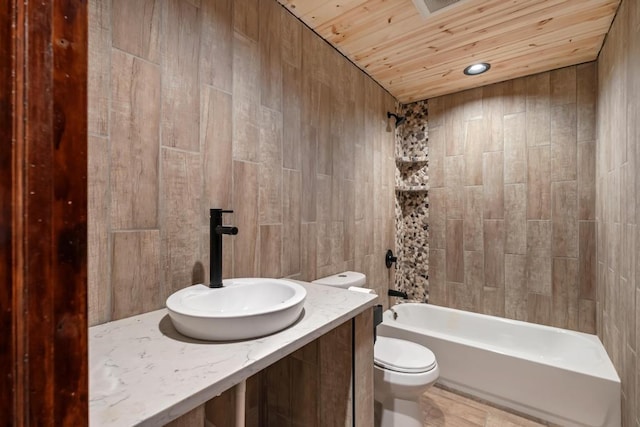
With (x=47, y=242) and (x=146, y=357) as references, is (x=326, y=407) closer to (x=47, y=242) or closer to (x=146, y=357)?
(x=146, y=357)

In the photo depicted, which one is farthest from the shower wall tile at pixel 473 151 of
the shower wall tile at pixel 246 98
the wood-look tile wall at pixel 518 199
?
the shower wall tile at pixel 246 98

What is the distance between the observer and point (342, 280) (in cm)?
196

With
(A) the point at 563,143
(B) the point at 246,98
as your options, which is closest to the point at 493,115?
(A) the point at 563,143

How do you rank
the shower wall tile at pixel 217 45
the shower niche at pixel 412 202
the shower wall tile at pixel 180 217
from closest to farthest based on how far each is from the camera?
the shower wall tile at pixel 180 217
the shower wall tile at pixel 217 45
the shower niche at pixel 412 202

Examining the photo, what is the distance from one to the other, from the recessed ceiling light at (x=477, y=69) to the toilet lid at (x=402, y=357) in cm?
221

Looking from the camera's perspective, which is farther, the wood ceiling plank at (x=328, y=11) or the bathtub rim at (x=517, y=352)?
the bathtub rim at (x=517, y=352)

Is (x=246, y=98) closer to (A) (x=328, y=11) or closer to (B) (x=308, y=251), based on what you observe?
(A) (x=328, y=11)

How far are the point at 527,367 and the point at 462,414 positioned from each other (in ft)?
1.82

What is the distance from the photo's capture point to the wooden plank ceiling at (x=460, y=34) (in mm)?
1709

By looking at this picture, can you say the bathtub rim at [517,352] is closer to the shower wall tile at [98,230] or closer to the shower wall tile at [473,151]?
the shower wall tile at [473,151]

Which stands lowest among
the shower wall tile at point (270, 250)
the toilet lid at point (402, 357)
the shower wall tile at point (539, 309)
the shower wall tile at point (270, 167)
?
the toilet lid at point (402, 357)

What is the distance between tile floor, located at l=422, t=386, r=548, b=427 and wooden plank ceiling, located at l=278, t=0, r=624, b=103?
259cm

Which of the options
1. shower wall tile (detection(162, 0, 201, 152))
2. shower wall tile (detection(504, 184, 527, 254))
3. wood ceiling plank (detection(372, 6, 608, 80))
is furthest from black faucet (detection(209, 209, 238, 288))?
shower wall tile (detection(504, 184, 527, 254))

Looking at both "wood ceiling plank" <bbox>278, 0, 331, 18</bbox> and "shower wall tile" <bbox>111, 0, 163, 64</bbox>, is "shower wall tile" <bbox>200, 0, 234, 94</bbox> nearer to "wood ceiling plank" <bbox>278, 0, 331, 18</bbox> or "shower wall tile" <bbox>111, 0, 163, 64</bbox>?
"shower wall tile" <bbox>111, 0, 163, 64</bbox>
